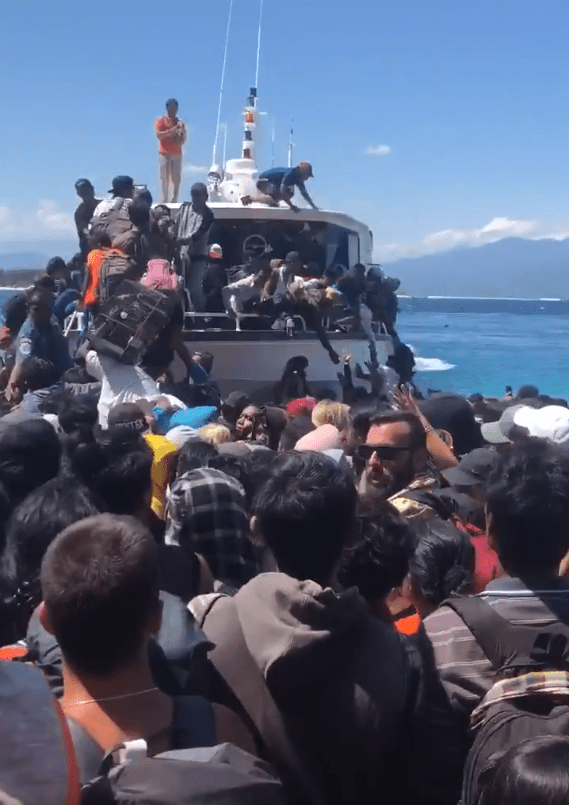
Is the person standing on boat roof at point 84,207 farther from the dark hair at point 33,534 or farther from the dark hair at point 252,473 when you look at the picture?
the dark hair at point 33,534

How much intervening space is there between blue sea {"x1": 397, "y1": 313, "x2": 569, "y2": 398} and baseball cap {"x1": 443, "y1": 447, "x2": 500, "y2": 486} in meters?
23.6

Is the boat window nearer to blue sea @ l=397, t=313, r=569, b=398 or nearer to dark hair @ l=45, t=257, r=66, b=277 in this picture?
dark hair @ l=45, t=257, r=66, b=277

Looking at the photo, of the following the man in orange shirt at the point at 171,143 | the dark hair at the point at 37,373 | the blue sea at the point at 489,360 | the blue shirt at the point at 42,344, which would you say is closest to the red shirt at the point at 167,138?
the man in orange shirt at the point at 171,143

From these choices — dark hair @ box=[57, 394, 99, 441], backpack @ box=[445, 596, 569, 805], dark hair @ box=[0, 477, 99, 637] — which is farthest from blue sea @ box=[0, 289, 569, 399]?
backpack @ box=[445, 596, 569, 805]

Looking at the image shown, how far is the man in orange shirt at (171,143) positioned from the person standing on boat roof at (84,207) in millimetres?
2403

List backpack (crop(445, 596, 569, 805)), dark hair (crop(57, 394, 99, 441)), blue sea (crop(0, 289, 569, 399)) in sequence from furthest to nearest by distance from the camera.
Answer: blue sea (crop(0, 289, 569, 399))
dark hair (crop(57, 394, 99, 441))
backpack (crop(445, 596, 569, 805))

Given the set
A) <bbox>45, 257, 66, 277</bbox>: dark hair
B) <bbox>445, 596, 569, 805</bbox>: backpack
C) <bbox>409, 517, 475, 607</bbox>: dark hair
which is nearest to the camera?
<bbox>445, 596, 569, 805</bbox>: backpack

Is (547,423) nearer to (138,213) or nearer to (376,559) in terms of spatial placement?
(376,559)

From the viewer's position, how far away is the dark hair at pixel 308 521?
2.17m

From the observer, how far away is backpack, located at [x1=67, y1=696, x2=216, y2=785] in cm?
153

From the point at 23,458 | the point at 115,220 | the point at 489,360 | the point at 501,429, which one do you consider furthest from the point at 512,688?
the point at 489,360

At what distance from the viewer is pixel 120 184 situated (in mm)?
9148

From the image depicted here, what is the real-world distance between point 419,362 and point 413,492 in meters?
38.0

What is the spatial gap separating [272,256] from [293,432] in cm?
760
